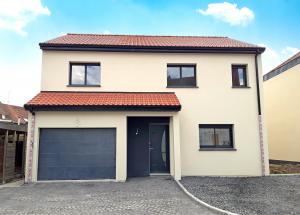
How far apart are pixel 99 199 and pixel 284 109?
50.4 feet

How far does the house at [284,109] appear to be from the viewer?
1642 centimetres

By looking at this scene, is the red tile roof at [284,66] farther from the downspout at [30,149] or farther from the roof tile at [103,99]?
the downspout at [30,149]

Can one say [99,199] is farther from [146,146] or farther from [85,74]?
[85,74]

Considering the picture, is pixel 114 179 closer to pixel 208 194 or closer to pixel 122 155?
pixel 122 155

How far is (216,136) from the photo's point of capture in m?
12.2

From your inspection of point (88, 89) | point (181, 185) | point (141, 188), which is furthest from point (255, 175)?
point (88, 89)

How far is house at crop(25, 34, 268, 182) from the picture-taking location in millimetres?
10742

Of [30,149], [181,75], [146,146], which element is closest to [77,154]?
[30,149]

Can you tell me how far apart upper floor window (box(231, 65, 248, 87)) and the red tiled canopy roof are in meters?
3.54

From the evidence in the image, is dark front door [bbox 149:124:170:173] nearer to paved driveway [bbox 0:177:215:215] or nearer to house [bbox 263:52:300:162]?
paved driveway [bbox 0:177:215:215]

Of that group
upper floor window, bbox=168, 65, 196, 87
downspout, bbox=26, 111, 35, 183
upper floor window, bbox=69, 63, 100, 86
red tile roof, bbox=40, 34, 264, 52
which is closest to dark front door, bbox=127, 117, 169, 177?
upper floor window, bbox=168, 65, 196, 87

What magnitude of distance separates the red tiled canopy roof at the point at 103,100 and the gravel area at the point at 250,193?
3.53 m

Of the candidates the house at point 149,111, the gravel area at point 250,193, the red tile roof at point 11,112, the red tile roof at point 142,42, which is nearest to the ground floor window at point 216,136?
the house at point 149,111

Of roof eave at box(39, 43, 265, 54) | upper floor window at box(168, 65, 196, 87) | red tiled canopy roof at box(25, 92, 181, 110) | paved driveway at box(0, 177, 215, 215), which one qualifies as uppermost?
roof eave at box(39, 43, 265, 54)
